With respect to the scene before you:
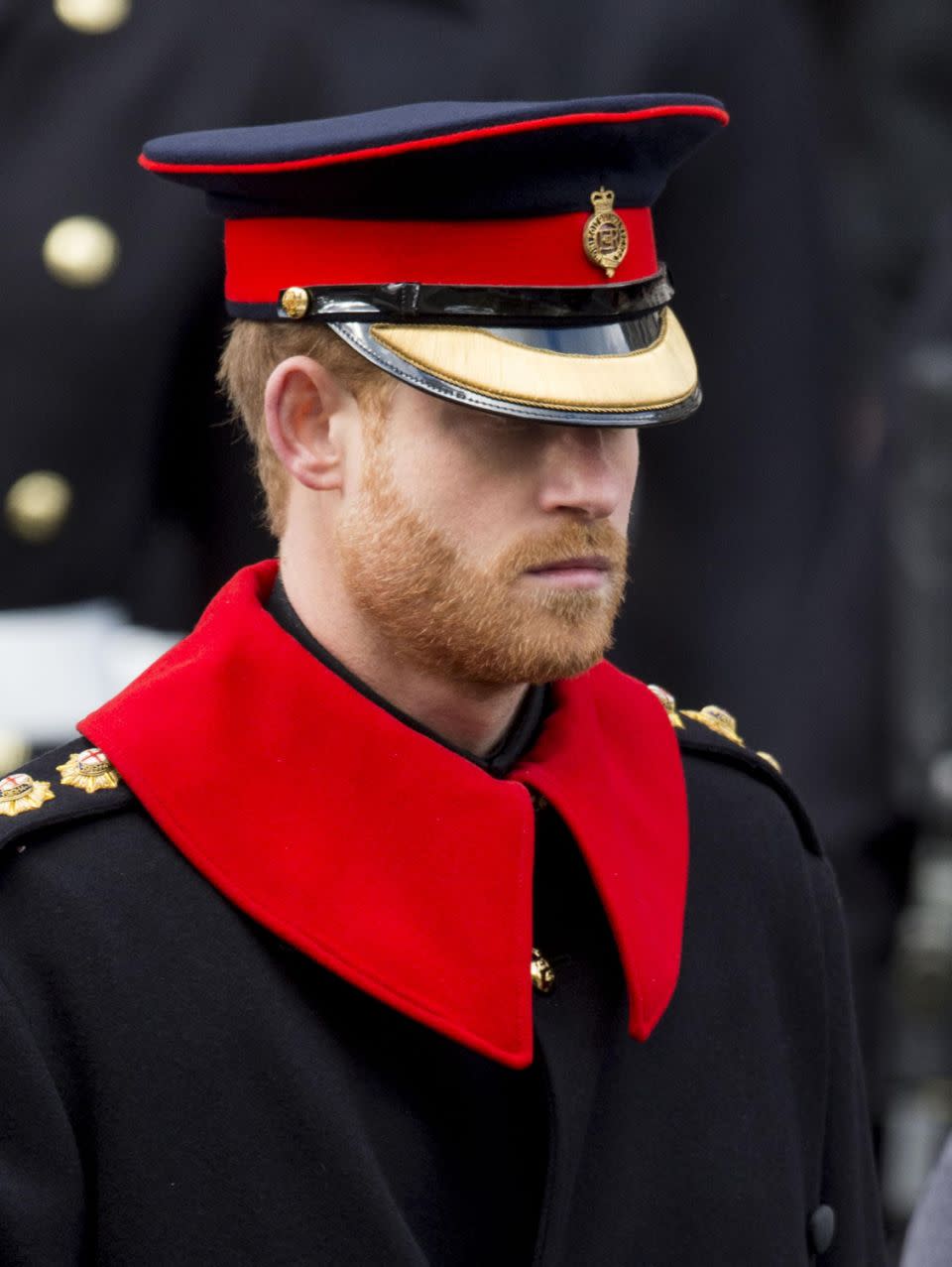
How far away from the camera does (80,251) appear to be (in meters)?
3.80

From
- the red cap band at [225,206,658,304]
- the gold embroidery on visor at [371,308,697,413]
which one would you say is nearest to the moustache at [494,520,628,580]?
the gold embroidery on visor at [371,308,697,413]

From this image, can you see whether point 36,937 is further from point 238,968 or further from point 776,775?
point 776,775

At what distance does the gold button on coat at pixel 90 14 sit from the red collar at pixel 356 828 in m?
1.55


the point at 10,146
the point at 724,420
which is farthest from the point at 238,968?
the point at 724,420

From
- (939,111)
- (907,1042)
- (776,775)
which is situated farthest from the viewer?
(939,111)

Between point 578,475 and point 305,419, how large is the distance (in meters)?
0.28

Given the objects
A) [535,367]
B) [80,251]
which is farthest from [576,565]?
[80,251]

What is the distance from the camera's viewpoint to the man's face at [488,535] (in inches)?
94.6

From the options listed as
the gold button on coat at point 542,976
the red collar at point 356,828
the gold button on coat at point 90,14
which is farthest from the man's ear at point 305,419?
the gold button on coat at point 90,14

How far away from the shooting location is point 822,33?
20.1 ft

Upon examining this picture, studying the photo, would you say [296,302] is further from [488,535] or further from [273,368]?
[488,535]

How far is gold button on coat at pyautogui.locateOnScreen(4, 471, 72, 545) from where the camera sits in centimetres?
383

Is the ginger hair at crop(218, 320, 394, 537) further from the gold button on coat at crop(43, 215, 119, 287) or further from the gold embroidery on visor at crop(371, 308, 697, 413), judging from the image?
the gold button on coat at crop(43, 215, 119, 287)

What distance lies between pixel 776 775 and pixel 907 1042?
299cm
